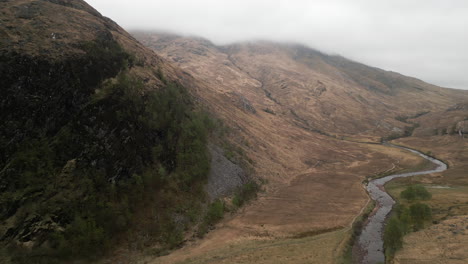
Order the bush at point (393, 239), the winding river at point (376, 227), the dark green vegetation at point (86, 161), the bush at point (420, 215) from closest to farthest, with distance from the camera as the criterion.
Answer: the dark green vegetation at point (86, 161) → the bush at point (393, 239) → the winding river at point (376, 227) → the bush at point (420, 215)

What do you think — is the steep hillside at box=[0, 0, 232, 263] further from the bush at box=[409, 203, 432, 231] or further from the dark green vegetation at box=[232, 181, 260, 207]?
the bush at box=[409, 203, 432, 231]

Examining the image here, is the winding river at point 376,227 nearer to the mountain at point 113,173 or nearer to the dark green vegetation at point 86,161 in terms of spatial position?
the mountain at point 113,173

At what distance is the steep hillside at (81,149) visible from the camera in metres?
46.1

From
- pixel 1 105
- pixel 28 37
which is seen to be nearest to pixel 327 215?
pixel 1 105

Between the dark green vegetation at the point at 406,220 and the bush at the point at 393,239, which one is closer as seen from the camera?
the bush at the point at 393,239

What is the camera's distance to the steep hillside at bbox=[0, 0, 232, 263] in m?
46.1

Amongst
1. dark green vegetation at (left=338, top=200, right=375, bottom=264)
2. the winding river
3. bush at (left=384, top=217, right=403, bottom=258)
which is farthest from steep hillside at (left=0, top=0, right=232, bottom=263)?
bush at (left=384, top=217, right=403, bottom=258)

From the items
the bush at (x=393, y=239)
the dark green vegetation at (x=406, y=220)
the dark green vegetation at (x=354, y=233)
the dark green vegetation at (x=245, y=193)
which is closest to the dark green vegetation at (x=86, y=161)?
the dark green vegetation at (x=245, y=193)

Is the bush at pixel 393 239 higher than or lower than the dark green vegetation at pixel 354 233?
higher

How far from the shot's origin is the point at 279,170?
112812 mm

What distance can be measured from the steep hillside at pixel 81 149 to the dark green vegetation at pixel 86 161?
18cm

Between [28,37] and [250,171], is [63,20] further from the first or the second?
[250,171]

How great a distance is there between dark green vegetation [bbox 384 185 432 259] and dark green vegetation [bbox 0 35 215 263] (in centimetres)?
3728

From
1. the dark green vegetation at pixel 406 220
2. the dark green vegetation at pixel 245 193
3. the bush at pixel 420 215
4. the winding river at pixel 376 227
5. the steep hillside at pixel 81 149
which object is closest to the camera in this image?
the steep hillside at pixel 81 149
